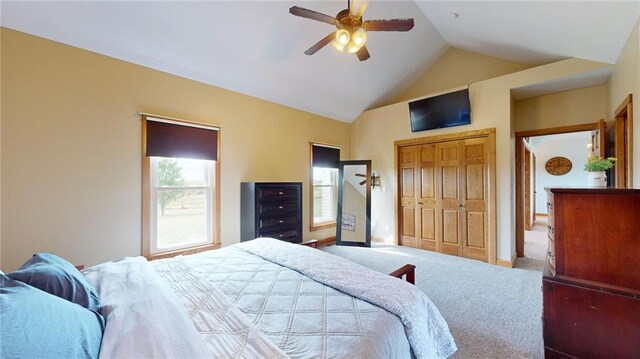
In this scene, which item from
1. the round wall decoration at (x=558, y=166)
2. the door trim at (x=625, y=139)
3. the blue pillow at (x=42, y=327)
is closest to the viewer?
the blue pillow at (x=42, y=327)

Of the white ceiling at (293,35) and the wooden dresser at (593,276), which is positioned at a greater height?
the white ceiling at (293,35)

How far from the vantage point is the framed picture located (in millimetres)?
5066

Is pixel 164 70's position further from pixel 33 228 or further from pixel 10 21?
pixel 33 228

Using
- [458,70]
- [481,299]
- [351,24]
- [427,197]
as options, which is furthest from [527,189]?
[351,24]

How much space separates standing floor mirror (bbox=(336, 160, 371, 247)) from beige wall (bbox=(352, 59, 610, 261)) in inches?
16.3

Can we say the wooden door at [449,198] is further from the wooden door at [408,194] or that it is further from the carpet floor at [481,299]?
the wooden door at [408,194]

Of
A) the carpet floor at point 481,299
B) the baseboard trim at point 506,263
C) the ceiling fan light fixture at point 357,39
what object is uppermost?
the ceiling fan light fixture at point 357,39

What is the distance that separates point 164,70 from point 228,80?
0.77m

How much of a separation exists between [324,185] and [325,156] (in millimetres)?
606

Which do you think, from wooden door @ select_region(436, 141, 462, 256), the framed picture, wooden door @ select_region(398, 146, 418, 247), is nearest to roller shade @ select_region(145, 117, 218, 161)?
the framed picture

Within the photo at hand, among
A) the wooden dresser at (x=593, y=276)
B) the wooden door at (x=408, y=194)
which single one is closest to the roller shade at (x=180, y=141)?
the wooden door at (x=408, y=194)

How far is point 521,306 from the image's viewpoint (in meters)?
2.54

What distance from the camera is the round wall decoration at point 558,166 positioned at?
7.76 metres

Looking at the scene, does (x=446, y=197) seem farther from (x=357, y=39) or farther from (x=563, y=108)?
(x=357, y=39)
